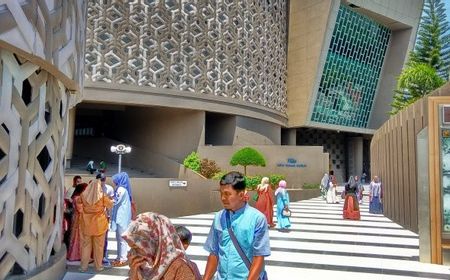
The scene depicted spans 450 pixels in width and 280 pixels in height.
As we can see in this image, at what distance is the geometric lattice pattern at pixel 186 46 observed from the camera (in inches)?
814

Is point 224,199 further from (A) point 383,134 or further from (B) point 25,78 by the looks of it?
(A) point 383,134

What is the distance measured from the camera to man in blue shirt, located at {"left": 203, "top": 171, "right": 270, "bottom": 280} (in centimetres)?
264

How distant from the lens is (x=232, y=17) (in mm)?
24734

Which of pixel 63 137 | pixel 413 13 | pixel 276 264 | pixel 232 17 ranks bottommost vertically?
pixel 276 264

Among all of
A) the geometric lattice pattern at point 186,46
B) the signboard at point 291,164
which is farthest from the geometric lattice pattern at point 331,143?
the signboard at point 291,164

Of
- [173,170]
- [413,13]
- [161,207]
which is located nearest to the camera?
[161,207]

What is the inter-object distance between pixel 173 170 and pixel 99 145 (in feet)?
24.7

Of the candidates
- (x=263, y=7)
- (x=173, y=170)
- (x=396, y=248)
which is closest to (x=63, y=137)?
(x=396, y=248)

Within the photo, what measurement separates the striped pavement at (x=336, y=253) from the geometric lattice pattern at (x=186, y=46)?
11.1 m

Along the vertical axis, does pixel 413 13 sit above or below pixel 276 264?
above

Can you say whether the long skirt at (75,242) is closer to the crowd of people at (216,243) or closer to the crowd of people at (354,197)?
the crowd of people at (216,243)

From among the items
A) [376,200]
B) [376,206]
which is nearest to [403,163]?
[376,200]

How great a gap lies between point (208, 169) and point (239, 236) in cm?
1769

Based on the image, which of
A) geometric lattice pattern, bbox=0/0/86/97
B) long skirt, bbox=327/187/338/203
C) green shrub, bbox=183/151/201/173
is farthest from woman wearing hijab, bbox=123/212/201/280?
green shrub, bbox=183/151/201/173
